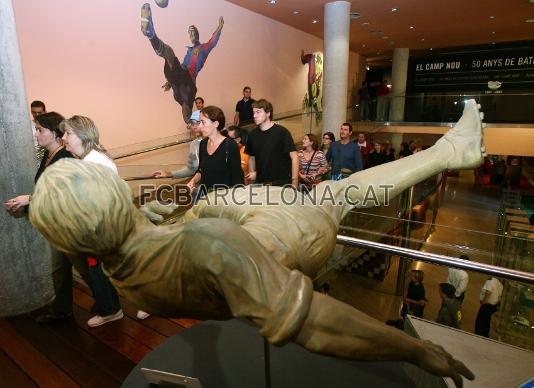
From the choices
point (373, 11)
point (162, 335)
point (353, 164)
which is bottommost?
point (162, 335)

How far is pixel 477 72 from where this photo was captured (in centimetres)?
1220

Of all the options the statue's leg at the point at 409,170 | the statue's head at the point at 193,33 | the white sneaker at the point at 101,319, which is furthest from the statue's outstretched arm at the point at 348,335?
the statue's head at the point at 193,33

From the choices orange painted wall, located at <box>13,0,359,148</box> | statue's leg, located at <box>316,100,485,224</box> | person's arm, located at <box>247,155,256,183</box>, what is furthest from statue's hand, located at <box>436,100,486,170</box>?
orange painted wall, located at <box>13,0,359,148</box>

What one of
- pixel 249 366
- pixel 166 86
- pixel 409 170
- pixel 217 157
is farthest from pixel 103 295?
pixel 166 86

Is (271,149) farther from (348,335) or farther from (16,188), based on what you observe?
(348,335)

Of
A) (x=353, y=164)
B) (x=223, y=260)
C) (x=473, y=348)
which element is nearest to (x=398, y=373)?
(x=473, y=348)

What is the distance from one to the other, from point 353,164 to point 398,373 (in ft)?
9.12

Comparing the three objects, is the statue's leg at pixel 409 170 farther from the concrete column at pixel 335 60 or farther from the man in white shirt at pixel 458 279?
the concrete column at pixel 335 60

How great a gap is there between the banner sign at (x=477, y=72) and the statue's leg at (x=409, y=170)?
39.3 ft

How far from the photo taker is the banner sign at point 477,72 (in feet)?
38.1

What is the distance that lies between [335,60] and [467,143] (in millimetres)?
6257

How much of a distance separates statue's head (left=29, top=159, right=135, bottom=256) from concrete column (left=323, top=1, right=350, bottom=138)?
6.79 m

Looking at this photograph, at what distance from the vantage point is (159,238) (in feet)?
2.53

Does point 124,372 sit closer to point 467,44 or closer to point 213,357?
point 213,357
